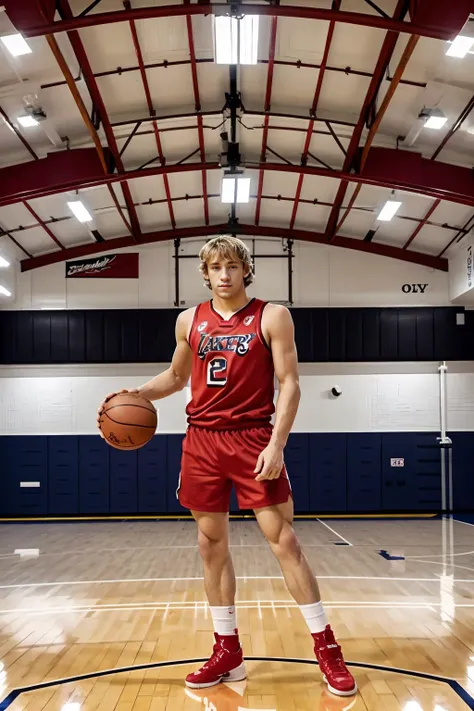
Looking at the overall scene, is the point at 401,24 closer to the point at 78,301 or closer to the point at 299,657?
the point at 299,657

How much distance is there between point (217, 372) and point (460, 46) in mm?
6846

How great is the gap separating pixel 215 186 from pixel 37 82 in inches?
200

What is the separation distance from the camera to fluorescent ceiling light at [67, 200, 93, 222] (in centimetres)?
1331

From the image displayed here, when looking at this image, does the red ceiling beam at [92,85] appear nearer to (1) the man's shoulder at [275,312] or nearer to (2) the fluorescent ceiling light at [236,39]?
(2) the fluorescent ceiling light at [236,39]

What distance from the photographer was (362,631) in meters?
4.65

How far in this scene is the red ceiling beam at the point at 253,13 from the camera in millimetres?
8180

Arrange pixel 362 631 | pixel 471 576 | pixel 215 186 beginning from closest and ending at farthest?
pixel 362 631 → pixel 471 576 → pixel 215 186

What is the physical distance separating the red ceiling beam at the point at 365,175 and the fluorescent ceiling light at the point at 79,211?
947 mm

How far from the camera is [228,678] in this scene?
11.7ft

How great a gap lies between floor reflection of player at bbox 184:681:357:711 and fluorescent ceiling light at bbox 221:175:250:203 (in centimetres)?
1010

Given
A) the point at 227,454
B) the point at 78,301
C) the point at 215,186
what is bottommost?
the point at 227,454

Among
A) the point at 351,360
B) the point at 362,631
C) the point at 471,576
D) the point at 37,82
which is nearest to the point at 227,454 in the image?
the point at 362,631

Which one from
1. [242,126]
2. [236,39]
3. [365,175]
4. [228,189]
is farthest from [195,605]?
[242,126]

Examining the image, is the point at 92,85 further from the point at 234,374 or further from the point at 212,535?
the point at 212,535
